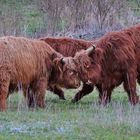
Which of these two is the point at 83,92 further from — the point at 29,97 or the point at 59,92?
the point at 29,97

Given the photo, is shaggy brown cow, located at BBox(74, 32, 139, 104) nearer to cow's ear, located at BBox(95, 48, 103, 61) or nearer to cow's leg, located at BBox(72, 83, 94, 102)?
cow's ear, located at BBox(95, 48, 103, 61)

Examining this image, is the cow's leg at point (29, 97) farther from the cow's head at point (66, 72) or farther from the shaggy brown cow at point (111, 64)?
the shaggy brown cow at point (111, 64)

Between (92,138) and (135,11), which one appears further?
(135,11)

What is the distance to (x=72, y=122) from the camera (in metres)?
10.7

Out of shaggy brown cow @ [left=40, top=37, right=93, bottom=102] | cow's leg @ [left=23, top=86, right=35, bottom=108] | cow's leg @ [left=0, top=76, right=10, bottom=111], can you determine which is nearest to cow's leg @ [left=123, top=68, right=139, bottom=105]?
shaggy brown cow @ [left=40, top=37, right=93, bottom=102]

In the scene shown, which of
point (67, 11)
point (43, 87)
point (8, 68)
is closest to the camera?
point (8, 68)

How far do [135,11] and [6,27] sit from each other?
7418mm

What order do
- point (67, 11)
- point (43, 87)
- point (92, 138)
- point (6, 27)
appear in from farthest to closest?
point (67, 11)
point (6, 27)
point (43, 87)
point (92, 138)

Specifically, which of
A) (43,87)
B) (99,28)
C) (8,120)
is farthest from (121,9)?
(8,120)

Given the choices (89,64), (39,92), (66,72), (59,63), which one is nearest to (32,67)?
(39,92)

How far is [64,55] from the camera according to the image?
48.6 feet

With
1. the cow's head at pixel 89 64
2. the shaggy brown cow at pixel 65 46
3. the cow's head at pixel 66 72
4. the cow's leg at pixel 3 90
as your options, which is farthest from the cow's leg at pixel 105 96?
the cow's leg at pixel 3 90

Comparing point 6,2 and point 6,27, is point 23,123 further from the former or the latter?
point 6,2

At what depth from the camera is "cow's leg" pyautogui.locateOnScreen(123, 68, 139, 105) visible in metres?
13.4
